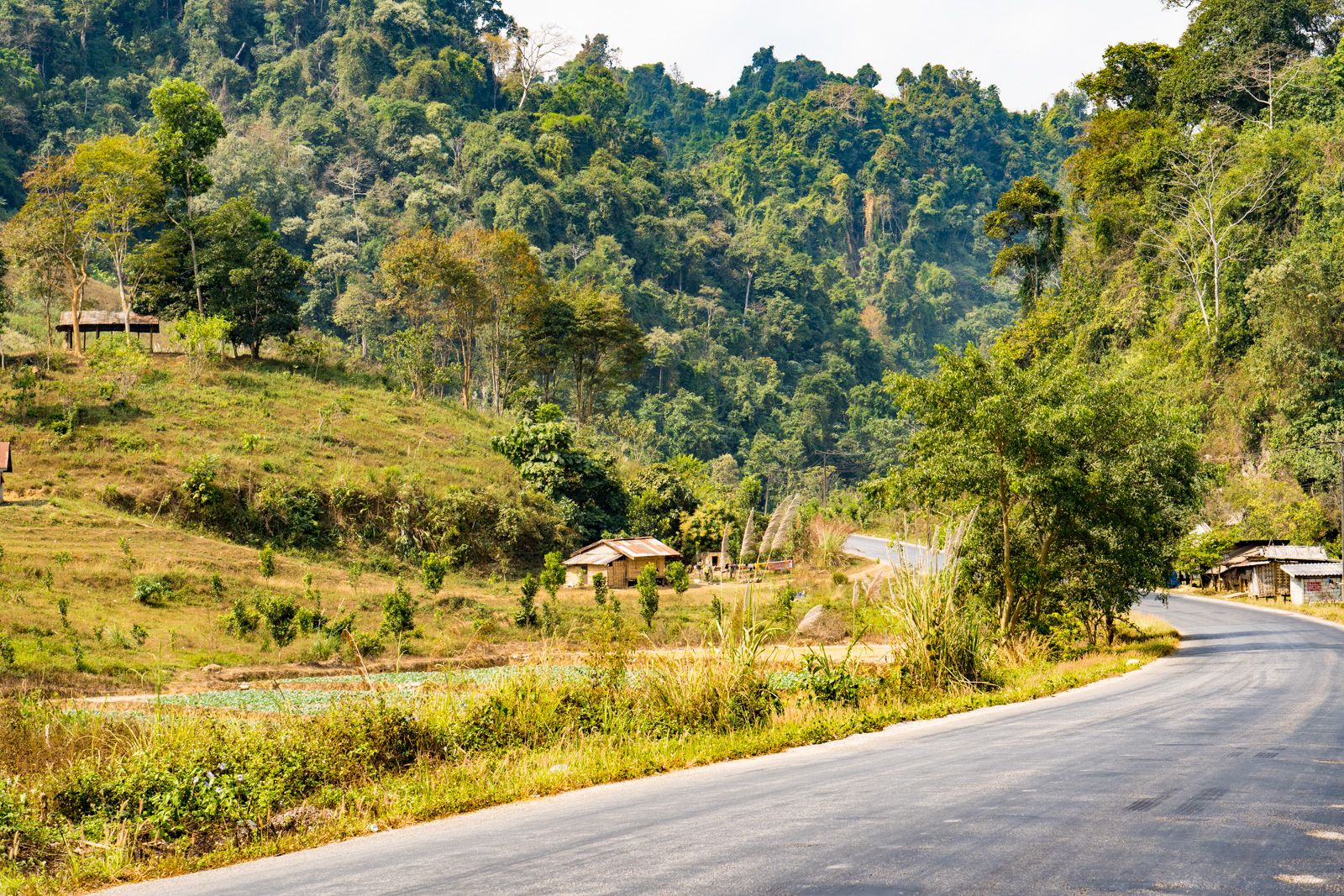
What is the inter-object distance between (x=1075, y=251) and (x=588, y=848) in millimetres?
68059

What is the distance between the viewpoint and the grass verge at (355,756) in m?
8.14

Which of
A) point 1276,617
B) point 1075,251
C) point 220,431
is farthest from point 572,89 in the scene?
point 1276,617

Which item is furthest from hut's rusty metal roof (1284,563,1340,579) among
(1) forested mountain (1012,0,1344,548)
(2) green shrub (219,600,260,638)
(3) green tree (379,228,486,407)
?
(3) green tree (379,228,486,407)

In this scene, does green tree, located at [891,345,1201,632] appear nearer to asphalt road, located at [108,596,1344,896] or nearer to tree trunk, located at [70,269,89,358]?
asphalt road, located at [108,596,1344,896]

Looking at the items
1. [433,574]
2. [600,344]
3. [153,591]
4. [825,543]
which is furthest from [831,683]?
[600,344]

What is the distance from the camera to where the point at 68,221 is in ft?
173

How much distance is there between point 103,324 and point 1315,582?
2271 inches

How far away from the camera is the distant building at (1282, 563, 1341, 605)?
4584cm

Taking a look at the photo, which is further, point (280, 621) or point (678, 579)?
point (678, 579)

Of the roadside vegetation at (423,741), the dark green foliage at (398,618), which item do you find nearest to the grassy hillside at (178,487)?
the dark green foliage at (398,618)

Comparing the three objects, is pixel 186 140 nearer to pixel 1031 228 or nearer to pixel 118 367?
pixel 118 367

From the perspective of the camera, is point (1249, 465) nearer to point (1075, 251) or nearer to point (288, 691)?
point (1075, 251)

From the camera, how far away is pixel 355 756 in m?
10.1

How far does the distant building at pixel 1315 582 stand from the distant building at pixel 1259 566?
822mm
